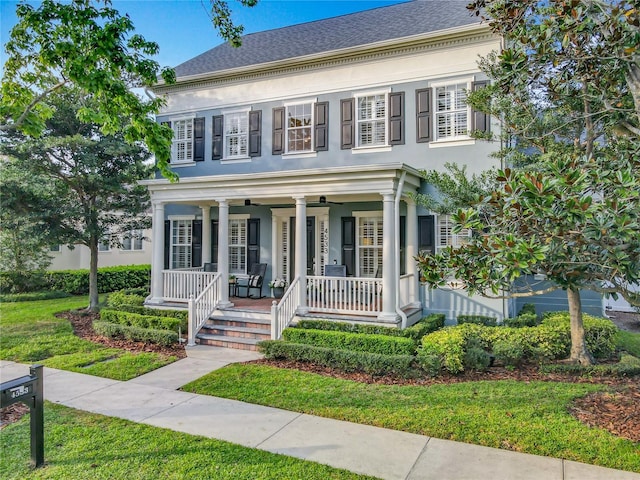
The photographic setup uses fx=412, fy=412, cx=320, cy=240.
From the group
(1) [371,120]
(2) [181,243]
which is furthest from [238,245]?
(1) [371,120]

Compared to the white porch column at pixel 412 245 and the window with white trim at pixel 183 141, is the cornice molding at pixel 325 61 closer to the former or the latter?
the window with white trim at pixel 183 141

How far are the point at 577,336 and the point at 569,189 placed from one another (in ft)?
16.4

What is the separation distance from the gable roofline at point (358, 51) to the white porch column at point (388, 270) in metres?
4.47

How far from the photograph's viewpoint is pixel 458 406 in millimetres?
A: 5699

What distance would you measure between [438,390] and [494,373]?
1.62 m

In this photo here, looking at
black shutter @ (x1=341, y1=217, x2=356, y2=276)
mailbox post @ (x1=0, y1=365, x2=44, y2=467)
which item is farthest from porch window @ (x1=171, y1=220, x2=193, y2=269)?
mailbox post @ (x1=0, y1=365, x2=44, y2=467)

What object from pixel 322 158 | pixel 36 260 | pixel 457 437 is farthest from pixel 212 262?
pixel 457 437

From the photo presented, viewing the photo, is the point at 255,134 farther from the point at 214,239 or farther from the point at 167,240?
the point at 167,240

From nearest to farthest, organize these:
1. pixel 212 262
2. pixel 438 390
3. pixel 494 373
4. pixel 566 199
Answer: pixel 566 199 → pixel 438 390 → pixel 494 373 → pixel 212 262

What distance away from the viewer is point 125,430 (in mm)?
5047

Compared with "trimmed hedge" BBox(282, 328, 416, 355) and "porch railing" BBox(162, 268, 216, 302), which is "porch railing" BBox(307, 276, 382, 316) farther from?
"porch railing" BBox(162, 268, 216, 302)

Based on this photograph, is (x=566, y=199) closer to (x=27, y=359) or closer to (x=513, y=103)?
(x=513, y=103)

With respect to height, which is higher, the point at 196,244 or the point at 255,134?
the point at 255,134

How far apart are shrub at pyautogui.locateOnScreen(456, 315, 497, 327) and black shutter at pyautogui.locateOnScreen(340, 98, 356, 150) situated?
5344 mm
